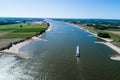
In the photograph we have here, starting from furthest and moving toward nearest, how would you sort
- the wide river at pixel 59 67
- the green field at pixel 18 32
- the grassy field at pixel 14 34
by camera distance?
the green field at pixel 18 32
the grassy field at pixel 14 34
the wide river at pixel 59 67

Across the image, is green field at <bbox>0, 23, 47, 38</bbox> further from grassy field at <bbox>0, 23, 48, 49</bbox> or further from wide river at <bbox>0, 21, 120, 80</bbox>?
wide river at <bbox>0, 21, 120, 80</bbox>

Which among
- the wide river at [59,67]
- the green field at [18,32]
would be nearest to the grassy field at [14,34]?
the green field at [18,32]

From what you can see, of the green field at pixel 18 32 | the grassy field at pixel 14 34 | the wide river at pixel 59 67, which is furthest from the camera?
the green field at pixel 18 32

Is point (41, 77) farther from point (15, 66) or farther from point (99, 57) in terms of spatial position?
point (99, 57)

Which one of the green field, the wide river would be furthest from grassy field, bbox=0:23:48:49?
the wide river

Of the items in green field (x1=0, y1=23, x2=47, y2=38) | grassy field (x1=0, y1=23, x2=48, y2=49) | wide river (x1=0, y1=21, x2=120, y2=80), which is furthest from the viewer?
green field (x1=0, y1=23, x2=47, y2=38)

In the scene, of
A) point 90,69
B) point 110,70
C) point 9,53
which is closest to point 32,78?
point 90,69

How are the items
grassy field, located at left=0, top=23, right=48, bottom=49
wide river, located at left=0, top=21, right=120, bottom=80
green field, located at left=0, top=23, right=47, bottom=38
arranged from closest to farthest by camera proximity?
wide river, located at left=0, top=21, right=120, bottom=80
grassy field, located at left=0, top=23, right=48, bottom=49
green field, located at left=0, top=23, right=47, bottom=38

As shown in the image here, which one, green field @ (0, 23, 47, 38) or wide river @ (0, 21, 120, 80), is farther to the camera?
green field @ (0, 23, 47, 38)

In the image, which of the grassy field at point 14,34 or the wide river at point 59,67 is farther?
the grassy field at point 14,34

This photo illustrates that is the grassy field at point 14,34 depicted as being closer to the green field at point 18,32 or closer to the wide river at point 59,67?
the green field at point 18,32

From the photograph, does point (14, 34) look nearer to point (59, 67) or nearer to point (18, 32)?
point (18, 32)
